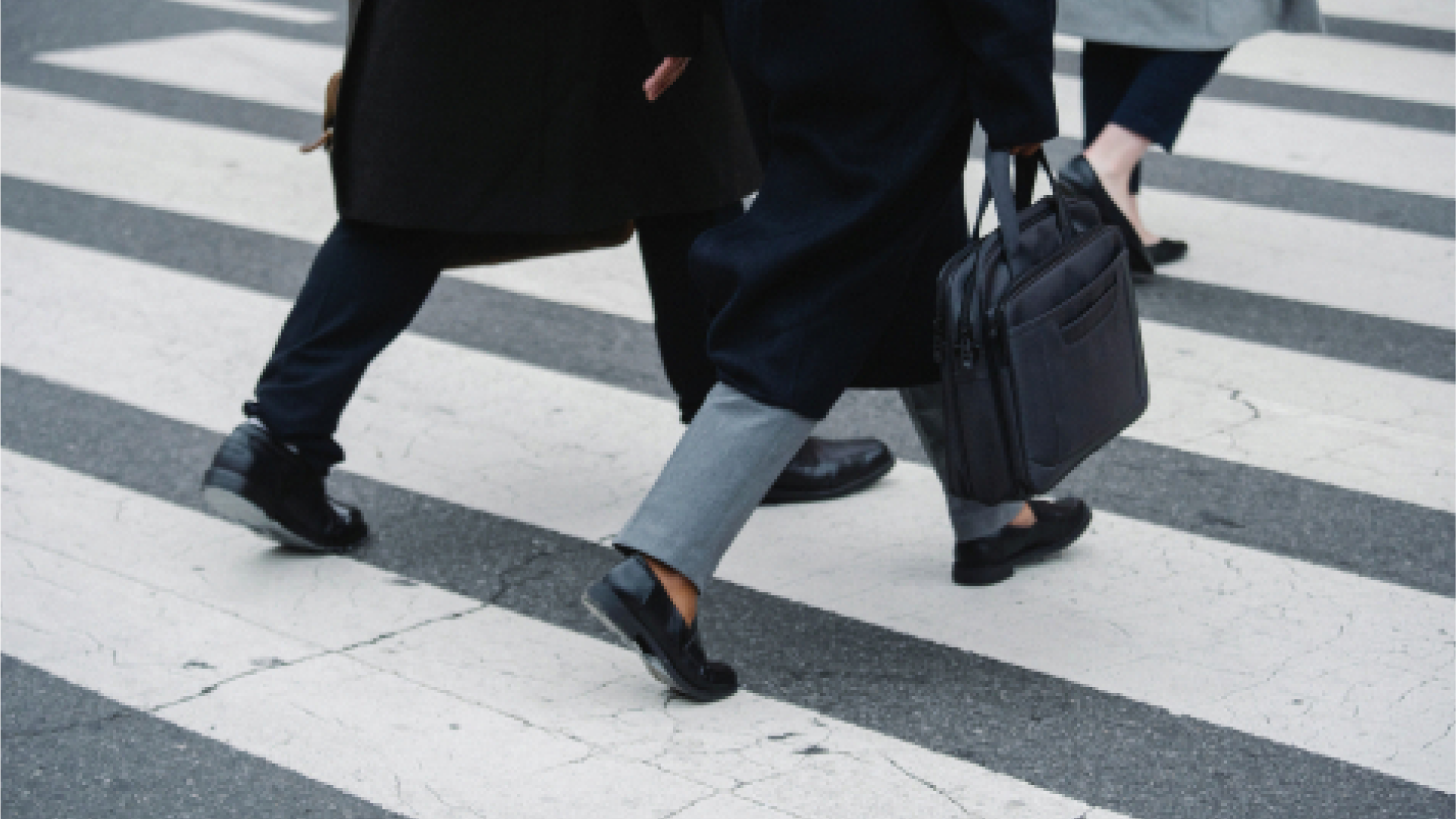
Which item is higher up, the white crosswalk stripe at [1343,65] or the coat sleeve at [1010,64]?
the coat sleeve at [1010,64]

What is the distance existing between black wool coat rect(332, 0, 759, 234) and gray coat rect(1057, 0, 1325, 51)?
80.4 inches

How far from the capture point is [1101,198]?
17.1 ft

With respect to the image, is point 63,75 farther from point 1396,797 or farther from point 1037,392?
point 1396,797

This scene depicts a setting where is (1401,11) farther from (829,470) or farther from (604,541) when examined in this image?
(604,541)

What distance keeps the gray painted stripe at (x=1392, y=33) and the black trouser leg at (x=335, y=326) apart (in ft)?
19.1

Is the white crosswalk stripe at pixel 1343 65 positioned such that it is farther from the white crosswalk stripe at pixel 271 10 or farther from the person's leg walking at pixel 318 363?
the person's leg walking at pixel 318 363

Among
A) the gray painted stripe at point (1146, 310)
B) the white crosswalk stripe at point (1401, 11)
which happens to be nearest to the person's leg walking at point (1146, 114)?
the gray painted stripe at point (1146, 310)

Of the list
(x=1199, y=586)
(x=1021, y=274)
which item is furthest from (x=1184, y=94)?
(x=1021, y=274)

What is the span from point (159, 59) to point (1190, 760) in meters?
5.89

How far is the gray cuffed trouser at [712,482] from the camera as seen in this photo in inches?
115

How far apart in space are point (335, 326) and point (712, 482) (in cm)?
86

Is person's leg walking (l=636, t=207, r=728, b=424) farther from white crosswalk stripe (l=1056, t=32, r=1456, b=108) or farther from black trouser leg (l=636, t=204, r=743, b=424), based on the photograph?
white crosswalk stripe (l=1056, t=32, r=1456, b=108)

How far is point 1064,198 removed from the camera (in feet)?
9.99

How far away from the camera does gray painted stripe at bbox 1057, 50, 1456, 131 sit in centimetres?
687
